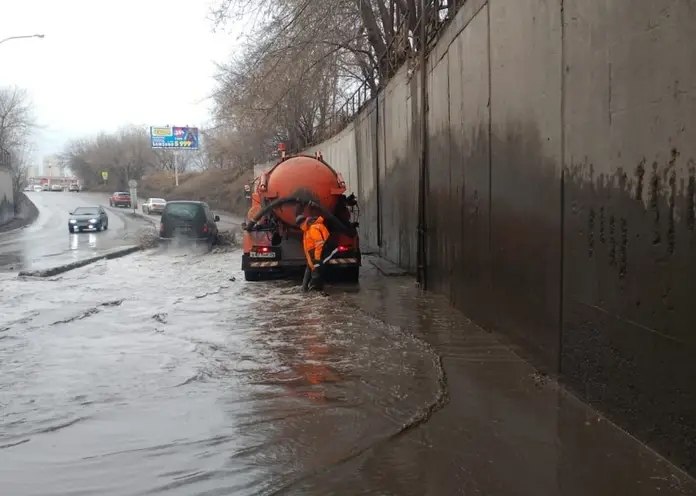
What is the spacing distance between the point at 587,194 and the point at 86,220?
34568mm

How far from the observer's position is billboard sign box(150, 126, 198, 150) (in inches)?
2606

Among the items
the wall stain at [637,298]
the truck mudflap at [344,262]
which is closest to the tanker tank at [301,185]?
the truck mudflap at [344,262]

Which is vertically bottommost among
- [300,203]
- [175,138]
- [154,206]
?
[154,206]

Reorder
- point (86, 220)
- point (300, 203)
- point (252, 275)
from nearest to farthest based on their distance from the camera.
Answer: point (300, 203) < point (252, 275) < point (86, 220)

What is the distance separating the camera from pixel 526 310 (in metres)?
6.45

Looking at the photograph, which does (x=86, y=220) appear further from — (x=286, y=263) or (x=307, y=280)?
(x=307, y=280)

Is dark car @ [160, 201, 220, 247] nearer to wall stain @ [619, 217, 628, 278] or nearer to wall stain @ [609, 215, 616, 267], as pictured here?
wall stain @ [609, 215, 616, 267]

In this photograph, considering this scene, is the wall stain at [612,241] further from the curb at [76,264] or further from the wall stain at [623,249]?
the curb at [76,264]

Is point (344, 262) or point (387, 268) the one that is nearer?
point (344, 262)

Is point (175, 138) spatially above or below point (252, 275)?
above

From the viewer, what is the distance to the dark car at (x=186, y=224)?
23812 mm

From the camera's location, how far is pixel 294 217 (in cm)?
1283

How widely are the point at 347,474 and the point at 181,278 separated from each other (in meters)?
11.6

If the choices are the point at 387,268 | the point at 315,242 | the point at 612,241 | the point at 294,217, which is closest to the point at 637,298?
the point at 612,241
